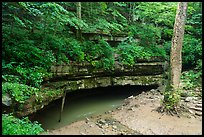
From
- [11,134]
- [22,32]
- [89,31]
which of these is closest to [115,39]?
[89,31]

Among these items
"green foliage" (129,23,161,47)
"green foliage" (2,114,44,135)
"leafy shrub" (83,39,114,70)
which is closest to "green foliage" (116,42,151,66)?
"leafy shrub" (83,39,114,70)

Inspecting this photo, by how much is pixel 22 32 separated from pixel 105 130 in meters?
5.72

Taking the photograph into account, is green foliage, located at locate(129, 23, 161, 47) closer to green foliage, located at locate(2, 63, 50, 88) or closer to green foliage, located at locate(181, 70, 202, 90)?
green foliage, located at locate(181, 70, 202, 90)

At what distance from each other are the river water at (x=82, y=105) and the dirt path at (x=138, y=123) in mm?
1154

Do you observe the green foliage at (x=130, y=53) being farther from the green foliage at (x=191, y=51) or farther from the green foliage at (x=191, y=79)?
the green foliage at (x=191, y=51)

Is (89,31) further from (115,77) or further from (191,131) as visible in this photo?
(191,131)

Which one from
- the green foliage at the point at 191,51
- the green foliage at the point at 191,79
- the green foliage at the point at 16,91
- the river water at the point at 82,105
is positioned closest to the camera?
the green foliage at the point at 16,91

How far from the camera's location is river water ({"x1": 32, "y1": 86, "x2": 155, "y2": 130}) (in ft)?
31.2

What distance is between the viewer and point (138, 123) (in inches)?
343

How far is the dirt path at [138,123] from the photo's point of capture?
25.8ft

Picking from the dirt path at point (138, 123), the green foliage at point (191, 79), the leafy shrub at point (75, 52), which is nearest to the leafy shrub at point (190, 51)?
the green foliage at point (191, 79)

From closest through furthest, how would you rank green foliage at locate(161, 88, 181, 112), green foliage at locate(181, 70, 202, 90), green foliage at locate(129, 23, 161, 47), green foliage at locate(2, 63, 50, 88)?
1. green foliage at locate(2, 63, 50, 88)
2. green foliage at locate(161, 88, 181, 112)
3. green foliage at locate(181, 70, 202, 90)
4. green foliage at locate(129, 23, 161, 47)

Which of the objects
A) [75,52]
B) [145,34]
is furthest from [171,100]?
[145,34]

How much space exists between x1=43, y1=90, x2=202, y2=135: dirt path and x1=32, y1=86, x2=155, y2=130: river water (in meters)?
1.15
